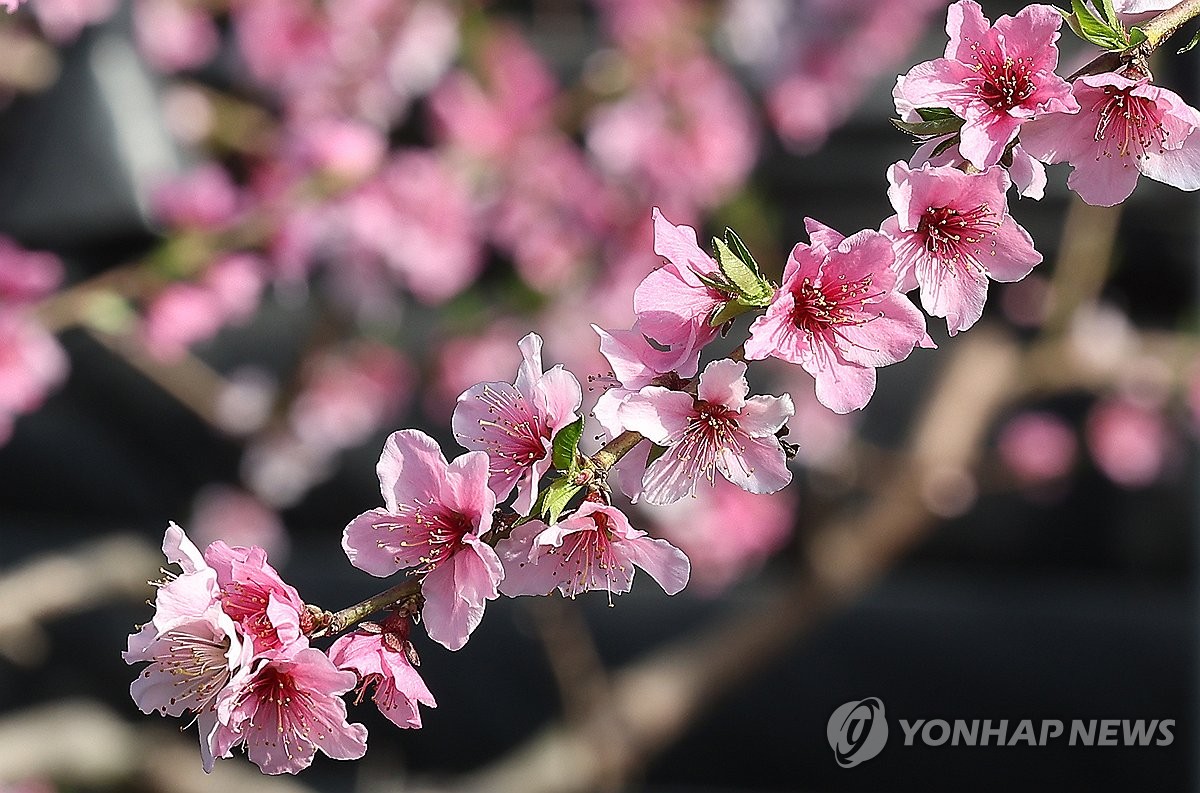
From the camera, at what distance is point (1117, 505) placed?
9.61 ft

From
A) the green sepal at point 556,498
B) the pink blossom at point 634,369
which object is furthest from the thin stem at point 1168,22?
the green sepal at point 556,498

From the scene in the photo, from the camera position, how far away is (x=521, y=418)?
72 cm

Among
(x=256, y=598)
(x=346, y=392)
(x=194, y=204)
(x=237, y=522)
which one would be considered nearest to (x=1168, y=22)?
(x=256, y=598)

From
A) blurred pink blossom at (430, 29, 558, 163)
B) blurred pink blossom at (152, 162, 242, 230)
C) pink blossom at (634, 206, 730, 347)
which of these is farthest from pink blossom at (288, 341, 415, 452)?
pink blossom at (634, 206, 730, 347)

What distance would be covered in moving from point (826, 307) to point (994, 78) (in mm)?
177

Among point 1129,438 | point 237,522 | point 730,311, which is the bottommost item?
point 730,311

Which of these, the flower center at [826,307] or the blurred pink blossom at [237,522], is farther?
the blurred pink blossom at [237,522]

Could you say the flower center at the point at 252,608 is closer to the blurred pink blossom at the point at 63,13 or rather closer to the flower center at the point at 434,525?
the flower center at the point at 434,525

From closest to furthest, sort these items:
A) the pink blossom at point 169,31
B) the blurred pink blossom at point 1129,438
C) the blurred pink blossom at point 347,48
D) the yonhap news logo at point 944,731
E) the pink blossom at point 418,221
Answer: the yonhap news logo at point 944,731, the pink blossom at point 418,221, the blurred pink blossom at point 347,48, the pink blossom at point 169,31, the blurred pink blossom at point 1129,438

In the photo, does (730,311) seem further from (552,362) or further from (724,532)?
(724,532)

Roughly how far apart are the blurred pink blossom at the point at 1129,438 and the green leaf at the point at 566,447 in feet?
7.27

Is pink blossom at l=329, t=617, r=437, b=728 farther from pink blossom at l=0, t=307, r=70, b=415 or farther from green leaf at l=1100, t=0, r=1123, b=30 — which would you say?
pink blossom at l=0, t=307, r=70, b=415

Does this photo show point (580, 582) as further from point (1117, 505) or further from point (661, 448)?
point (1117, 505)

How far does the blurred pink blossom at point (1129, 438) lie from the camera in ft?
8.42
